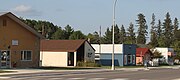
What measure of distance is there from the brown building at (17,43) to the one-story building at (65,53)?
415 inches

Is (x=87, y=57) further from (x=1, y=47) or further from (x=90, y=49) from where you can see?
(x=1, y=47)

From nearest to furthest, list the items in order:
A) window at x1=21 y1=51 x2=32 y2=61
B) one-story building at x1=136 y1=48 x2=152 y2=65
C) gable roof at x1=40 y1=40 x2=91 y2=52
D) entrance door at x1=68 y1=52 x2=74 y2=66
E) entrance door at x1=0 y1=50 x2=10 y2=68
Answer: entrance door at x1=0 y1=50 x2=10 y2=68 → window at x1=21 y1=51 x2=32 y2=61 → gable roof at x1=40 y1=40 x2=91 y2=52 → entrance door at x1=68 y1=52 x2=74 y2=66 → one-story building at x1=136 y1=48 x2=152 y2=65

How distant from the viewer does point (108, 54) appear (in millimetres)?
73188

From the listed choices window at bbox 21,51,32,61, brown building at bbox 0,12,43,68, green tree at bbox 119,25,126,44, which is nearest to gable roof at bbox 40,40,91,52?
brown building at bbox 0,12,43,68

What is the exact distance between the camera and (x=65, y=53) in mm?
64188

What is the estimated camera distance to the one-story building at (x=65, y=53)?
64.1 m

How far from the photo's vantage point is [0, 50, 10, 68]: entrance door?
49.1 meters

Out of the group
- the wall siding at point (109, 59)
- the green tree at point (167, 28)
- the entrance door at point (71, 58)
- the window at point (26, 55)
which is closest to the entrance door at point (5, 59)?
the window at point (26, 55)

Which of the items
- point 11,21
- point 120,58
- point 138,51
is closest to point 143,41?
point 138,51

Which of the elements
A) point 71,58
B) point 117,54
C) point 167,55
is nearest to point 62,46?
point 71,58

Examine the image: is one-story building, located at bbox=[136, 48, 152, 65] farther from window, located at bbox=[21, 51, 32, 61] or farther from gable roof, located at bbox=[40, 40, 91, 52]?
window, located at bbox=[21, 51, 32, 61]

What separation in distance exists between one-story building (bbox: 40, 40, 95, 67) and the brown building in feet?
34.6

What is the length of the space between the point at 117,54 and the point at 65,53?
449 inches

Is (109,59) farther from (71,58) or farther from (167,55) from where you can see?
(167,55)
